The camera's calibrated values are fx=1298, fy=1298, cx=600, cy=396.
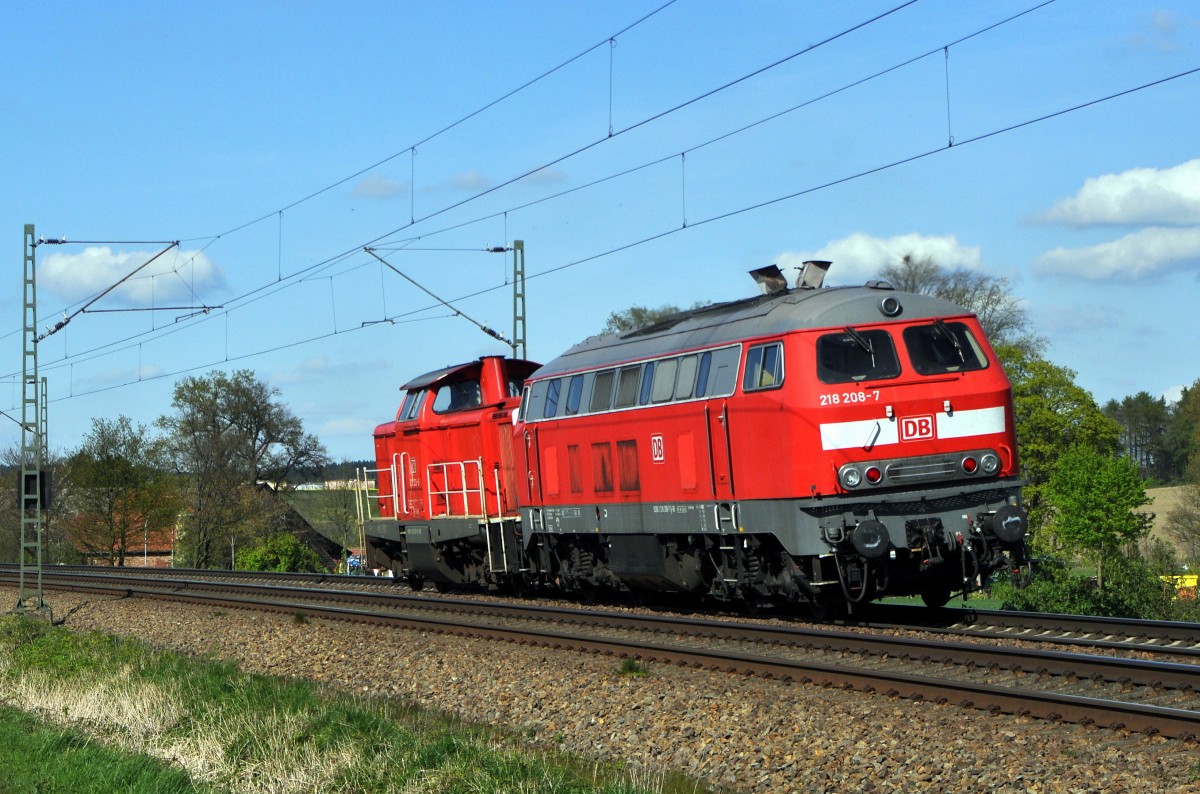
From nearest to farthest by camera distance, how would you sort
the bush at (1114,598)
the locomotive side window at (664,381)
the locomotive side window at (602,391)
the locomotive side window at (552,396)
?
the locomotive side window at (664,381) < the locomotive side window at (602,391) < the locomotive side window at (552,396) < the bush at (1114,598)

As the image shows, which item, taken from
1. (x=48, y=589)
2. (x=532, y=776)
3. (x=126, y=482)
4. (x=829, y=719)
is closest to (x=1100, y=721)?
(x=829, y=719)

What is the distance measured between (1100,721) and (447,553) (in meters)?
16.3

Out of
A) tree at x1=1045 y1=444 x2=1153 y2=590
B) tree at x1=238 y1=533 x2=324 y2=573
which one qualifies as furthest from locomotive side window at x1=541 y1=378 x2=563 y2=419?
tree at x1=1045 y1=444 x2=1153 y2=590

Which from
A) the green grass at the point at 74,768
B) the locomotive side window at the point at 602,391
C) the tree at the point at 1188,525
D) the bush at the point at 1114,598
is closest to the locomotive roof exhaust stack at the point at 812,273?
the locomotive side window at the point at 602,391

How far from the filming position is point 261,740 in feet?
36.5

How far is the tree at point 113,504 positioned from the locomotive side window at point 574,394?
4676 cm

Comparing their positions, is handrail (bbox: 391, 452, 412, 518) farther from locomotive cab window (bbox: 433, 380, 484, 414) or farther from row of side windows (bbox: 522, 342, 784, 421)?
row of side windows (bbox: 522, 342, 784, 421)

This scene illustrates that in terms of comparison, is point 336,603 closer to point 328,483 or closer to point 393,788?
point 393,788

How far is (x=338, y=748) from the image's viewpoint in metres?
10.6

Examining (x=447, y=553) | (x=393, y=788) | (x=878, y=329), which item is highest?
(x=878, y=329)

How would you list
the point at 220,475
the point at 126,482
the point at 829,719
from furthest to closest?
the point at 220,475
the point at 126,482
the point at 829,719

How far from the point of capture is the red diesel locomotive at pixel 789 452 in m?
14.7

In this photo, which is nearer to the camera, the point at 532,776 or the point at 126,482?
the point at 532,776

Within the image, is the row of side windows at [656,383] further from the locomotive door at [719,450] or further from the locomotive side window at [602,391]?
the locomotive door at [719,450]
